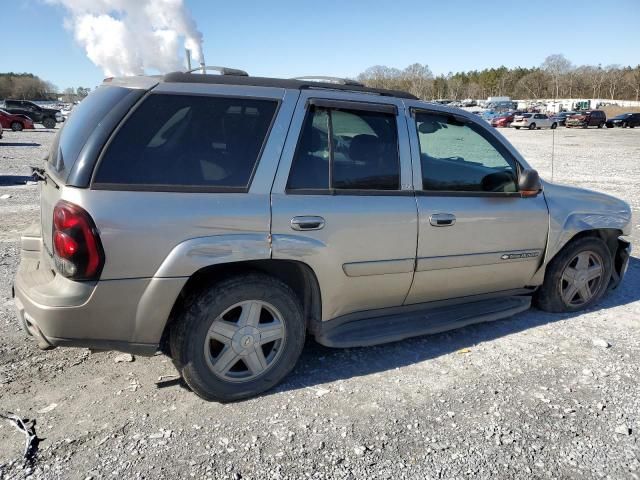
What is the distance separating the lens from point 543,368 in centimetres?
351

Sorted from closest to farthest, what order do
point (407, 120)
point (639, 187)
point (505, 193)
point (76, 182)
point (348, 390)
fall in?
point (76, 182), point (348, 390), point (407, 120), point (505, 193), point (639, 187)

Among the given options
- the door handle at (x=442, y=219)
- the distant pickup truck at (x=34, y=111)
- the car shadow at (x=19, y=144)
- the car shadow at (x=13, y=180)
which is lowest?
the car shadow at (x=13, y=180)

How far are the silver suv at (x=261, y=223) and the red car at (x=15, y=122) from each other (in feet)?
98.3

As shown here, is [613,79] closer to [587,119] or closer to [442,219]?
[587,119]

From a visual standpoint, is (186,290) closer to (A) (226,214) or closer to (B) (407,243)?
(A) (226,214)

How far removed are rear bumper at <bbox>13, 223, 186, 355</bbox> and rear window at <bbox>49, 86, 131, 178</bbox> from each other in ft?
2.09

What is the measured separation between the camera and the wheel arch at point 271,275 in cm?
289

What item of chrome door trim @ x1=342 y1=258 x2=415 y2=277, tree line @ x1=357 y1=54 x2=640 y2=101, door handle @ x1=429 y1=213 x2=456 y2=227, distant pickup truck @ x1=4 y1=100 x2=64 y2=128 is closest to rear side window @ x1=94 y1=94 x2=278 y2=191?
chrome door trim @ x1=342 y1=258 x2=415 y2=277

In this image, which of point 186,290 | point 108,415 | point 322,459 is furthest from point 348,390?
point 108,415

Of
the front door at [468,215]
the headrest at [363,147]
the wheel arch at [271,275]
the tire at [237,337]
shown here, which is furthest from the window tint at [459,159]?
the tire at [237,337]

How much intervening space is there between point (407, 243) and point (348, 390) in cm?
104

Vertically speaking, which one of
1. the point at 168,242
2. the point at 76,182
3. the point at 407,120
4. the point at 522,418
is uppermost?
the point at 407,120

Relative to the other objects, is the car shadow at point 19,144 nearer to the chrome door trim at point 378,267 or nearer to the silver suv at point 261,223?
the silver suv at point 261,223

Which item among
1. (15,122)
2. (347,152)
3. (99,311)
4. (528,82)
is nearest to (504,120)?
(15,122)
